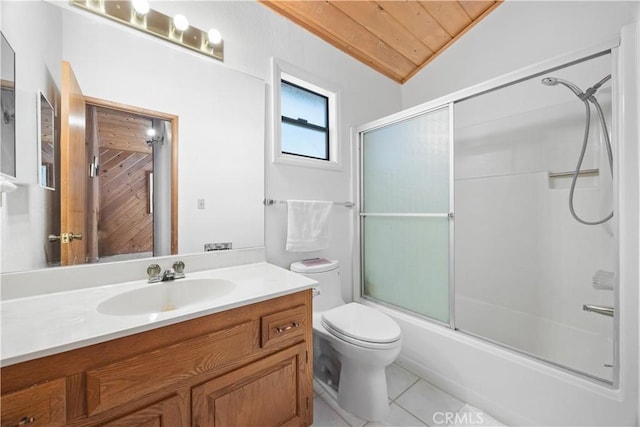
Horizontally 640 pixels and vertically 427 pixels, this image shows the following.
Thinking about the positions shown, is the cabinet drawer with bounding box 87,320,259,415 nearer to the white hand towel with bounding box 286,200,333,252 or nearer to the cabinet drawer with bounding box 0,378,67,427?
the cabinet drawer with bounding box 0,378,67,427

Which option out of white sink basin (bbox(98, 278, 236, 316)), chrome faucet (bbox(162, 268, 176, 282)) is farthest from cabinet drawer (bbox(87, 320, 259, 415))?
chrome faucet (bbox(162, 268, 176, 282))

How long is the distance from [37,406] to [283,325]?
678 mm

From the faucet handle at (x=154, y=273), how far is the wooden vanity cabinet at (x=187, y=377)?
1.49 feet

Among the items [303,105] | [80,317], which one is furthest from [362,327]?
[303,105]

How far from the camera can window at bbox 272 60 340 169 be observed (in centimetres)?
167

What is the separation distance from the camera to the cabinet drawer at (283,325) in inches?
38.5

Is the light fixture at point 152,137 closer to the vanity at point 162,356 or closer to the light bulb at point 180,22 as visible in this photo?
the light bulb at point 180,22

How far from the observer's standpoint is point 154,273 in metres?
1.14

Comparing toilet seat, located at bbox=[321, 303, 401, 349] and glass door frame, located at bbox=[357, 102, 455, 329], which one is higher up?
glass door frame, located at bbox=[357, 102, 455, 329]

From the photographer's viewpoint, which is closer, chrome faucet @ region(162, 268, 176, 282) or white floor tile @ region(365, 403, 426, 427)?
chrome faucet @ region(162, 268, 176, 282)

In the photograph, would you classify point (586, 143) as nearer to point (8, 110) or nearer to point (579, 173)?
point (579, 173)

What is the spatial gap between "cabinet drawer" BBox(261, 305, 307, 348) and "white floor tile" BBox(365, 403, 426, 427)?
2.27 ft

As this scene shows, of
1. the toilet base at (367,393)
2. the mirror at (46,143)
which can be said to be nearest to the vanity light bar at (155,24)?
the mirror at (46,143)

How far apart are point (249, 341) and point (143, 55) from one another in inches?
55.3
